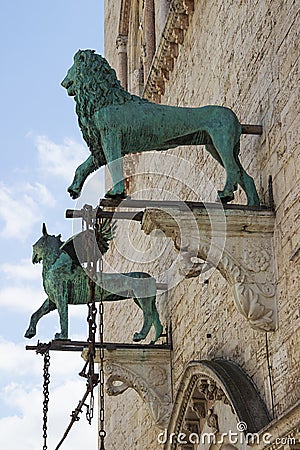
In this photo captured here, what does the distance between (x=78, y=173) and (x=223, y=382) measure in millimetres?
1814

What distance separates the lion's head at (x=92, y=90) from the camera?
268 inches

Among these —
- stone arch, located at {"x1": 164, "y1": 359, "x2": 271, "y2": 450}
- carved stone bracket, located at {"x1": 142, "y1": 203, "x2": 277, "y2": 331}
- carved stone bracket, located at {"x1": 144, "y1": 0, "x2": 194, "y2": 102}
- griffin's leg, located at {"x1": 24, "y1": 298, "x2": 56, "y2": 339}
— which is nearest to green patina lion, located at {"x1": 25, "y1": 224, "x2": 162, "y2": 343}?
griffin's leg, located at {"x1": 24, "y1": 298, "x2": 56, "y2": 339}

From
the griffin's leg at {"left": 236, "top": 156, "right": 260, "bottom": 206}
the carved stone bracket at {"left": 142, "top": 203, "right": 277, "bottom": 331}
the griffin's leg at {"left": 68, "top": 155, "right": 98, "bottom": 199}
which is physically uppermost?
the griffin's leg at {"left": 68, "top": 155, "right": 98, "bottom": 199}

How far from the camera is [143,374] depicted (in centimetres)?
890

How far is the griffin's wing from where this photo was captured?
6758 mm

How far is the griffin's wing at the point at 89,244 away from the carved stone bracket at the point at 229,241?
1.59 feet

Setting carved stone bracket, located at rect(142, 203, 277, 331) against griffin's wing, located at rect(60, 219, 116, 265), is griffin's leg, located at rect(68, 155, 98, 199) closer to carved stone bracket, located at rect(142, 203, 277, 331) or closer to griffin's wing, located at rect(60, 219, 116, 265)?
griffin's wing, located at rect(60, 219, 116, 265)

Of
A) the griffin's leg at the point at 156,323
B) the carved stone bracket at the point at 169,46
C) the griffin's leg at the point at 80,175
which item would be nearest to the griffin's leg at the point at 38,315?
the griffin's leg at the point at 156,323

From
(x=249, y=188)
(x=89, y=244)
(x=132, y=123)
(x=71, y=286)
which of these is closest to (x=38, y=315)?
(x=71, y=286)

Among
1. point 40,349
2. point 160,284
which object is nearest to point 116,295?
point 160,284

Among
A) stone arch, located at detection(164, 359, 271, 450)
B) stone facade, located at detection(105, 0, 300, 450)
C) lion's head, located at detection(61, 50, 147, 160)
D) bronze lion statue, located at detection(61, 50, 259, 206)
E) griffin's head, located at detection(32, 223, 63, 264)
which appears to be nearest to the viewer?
stone facade, located at detection(105, 0, 300, 450)
